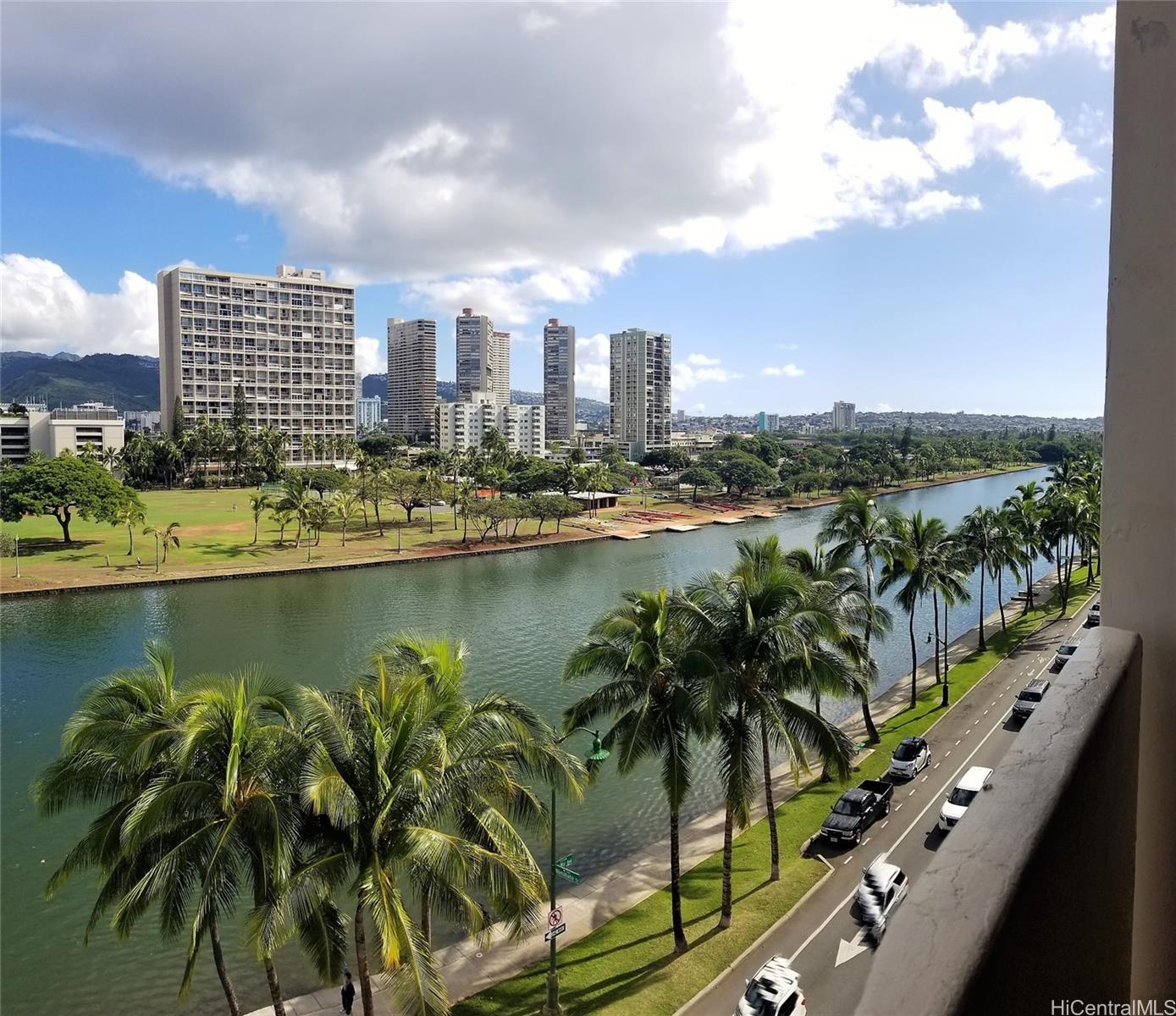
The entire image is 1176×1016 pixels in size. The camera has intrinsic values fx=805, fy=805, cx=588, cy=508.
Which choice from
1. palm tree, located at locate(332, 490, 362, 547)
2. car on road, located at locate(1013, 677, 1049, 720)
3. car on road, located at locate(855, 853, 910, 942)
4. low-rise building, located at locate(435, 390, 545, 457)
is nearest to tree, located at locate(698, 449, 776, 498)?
palm tree, located at locate(332, 490, 362, 547)

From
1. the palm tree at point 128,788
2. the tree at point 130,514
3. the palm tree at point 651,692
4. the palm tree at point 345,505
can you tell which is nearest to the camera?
the palm tree at point 128,788

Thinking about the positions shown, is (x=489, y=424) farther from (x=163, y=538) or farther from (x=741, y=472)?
(x=163, y=538)

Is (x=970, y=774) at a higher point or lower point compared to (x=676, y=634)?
lower

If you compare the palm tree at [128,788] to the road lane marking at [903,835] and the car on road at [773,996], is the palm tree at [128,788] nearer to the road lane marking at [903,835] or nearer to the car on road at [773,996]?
the car on road at [773,996]

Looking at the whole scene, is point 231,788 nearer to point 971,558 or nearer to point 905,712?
point 905,712

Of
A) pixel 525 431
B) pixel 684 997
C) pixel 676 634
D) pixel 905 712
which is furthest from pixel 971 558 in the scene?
pixel 525 431

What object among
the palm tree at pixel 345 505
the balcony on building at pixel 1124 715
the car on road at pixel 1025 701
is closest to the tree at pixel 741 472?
the palm tree at pixel 345 505
